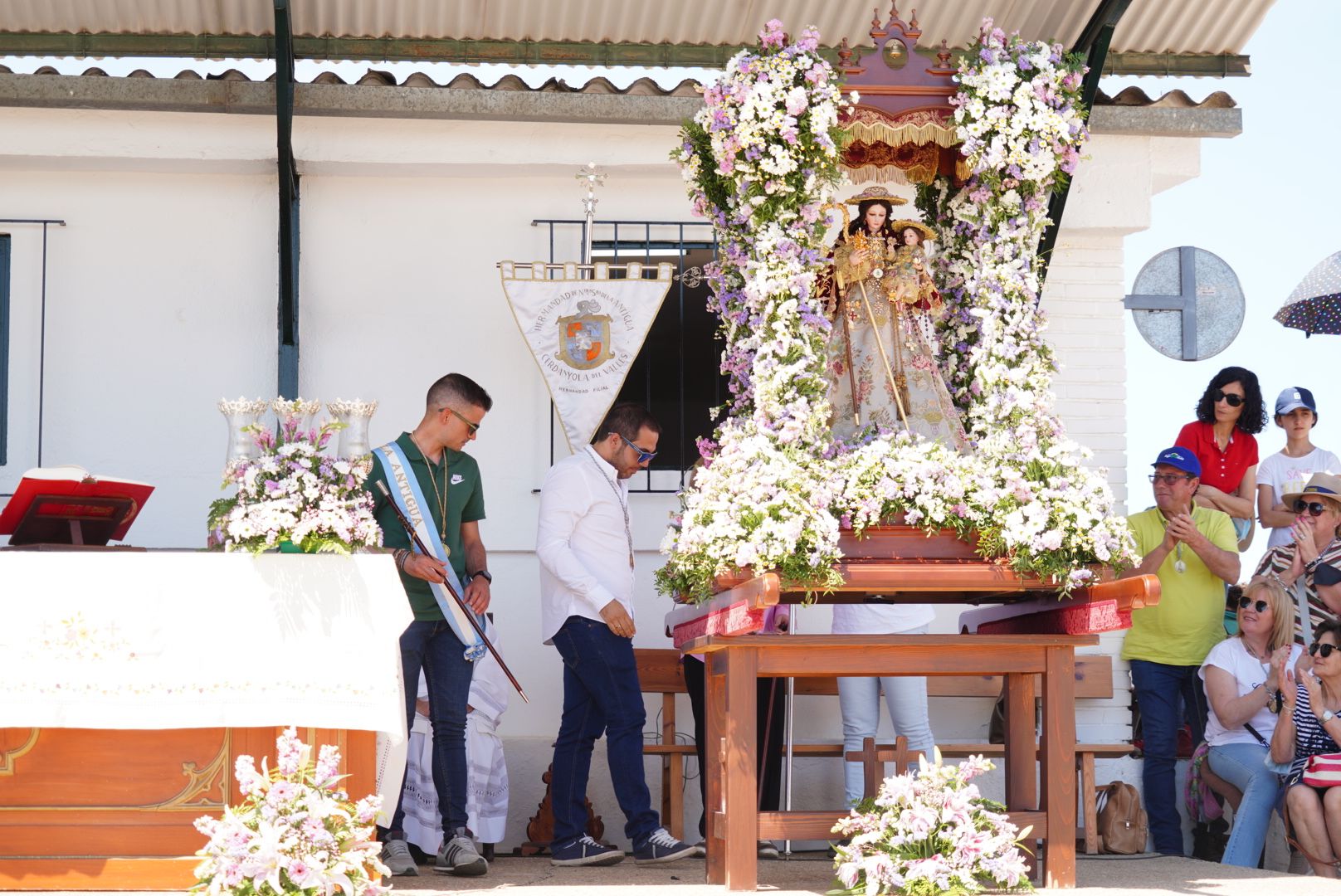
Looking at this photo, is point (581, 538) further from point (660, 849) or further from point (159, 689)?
point (159, 689)

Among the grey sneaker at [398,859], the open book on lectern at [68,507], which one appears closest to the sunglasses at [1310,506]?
the grey sneaker at [398,859]

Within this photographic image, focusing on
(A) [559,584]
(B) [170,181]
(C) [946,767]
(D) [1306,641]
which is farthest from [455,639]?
(D) [1306,641]

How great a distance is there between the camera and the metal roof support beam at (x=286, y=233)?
8.43 metres

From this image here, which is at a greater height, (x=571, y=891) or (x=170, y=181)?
(x=170, y=181)

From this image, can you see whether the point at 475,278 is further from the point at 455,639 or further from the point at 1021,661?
the point at 1021,661

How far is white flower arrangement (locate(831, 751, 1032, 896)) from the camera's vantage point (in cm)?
582

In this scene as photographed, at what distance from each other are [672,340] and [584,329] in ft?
2.80

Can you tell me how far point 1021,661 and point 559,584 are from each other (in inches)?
83.2

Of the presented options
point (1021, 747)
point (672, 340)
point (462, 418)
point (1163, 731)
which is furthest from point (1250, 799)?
point (462, 418)

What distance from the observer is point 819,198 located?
6.73m

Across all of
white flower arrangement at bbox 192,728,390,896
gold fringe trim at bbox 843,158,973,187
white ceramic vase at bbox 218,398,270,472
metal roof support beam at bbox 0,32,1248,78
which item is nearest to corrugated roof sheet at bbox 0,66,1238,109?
metal roof support beam at bbox 0,32,1248,78

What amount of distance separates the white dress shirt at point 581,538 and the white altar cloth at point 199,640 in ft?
4.29

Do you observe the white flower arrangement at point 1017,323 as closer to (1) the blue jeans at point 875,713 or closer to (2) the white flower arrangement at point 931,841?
(2) the white flower arrangement at point 931,841

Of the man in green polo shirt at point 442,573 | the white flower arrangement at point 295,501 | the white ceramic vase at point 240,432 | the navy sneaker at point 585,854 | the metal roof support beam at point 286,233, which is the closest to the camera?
the white flower arrangement at point 295,501
